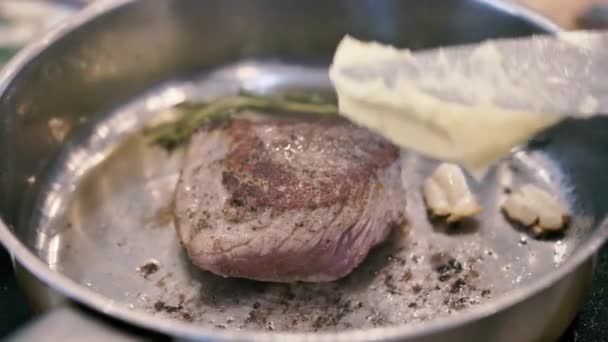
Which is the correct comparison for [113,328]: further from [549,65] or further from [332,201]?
[549,65]

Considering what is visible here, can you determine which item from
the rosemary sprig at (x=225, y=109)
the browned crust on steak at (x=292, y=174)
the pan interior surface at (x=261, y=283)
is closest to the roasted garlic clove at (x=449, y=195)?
the pan interior surface at (x=261, y=283)

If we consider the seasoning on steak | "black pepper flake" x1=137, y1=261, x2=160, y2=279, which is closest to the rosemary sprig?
the seasoning on steak

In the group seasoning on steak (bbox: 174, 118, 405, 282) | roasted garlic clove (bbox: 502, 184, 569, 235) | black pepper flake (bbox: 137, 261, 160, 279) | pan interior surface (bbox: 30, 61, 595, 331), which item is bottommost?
black pepper flake (bbox: 137, 261, 160, 279)

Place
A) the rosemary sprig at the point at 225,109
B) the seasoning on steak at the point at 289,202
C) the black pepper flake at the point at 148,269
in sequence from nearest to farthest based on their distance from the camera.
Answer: the seasoning on steak at the point at 289,202 → the black pepper flake at the point at 148,269 → the rosemary sprig at the point at 225,109

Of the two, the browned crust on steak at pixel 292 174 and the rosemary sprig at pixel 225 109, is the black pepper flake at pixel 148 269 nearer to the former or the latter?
the browned crust on steak at pixel 292 174

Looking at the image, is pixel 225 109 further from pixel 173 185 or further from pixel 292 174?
pixel 292 174

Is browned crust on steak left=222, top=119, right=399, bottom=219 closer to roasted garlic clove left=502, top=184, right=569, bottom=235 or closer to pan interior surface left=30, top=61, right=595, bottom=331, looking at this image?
pan interior surface left=30, top=61, right=595, bottom=331
